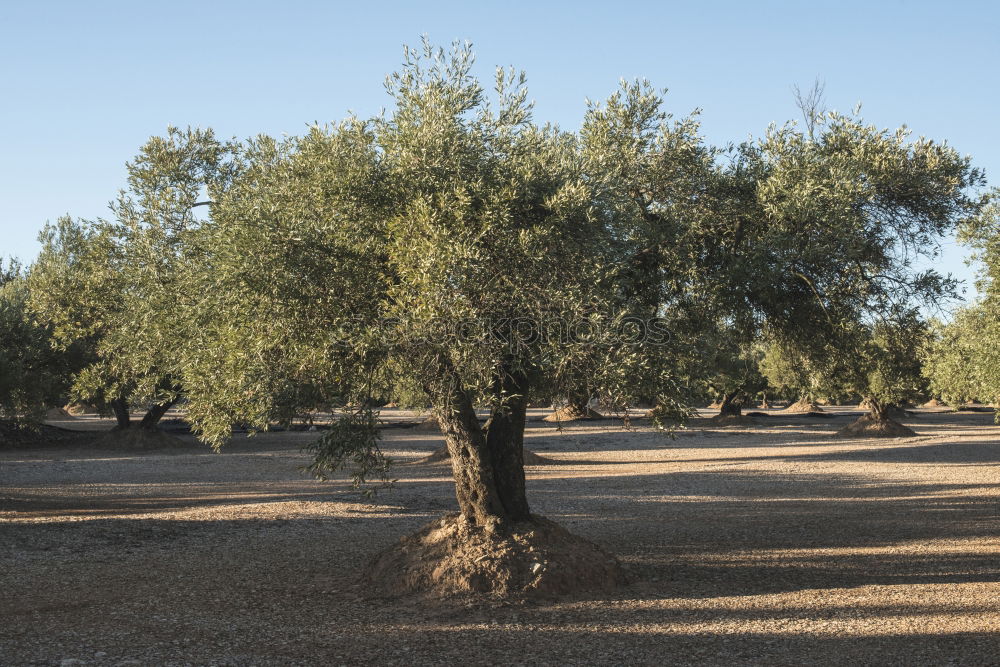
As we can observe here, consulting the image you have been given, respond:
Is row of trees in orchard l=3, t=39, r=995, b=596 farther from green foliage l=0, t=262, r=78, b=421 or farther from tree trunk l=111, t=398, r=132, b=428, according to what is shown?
tree trunk l=111, t=398, r=132, b=428

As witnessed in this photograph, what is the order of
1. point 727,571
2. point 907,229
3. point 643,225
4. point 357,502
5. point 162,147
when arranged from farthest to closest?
point 357,502
point 162,147
point 907,229
point 727,571
point 643,225

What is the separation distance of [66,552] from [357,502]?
308 inches

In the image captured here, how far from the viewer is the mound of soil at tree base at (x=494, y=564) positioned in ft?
38.0

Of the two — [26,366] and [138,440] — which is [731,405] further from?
[26,366]

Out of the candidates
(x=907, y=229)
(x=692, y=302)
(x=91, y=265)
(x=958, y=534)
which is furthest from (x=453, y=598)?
(x=958, y=534)

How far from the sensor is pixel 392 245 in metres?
10.4

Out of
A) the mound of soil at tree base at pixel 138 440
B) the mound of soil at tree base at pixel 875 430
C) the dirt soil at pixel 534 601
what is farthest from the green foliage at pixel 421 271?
the mound of soil at tree base at pixel 875 430

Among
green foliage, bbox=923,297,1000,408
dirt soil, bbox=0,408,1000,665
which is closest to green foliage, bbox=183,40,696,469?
dirt soil, bbox=0,408,1000,665

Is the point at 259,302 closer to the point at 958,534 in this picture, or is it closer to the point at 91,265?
the point at 91,265

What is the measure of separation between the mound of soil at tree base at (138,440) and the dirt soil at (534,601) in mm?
11157

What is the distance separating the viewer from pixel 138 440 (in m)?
40.6

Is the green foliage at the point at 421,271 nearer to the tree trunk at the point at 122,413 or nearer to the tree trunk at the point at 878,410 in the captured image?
the tree trunk at the point at 122,413

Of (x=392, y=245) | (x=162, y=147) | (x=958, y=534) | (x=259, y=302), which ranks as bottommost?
(x=958, y=534)

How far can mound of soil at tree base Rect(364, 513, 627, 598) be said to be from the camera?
38.0 feet
